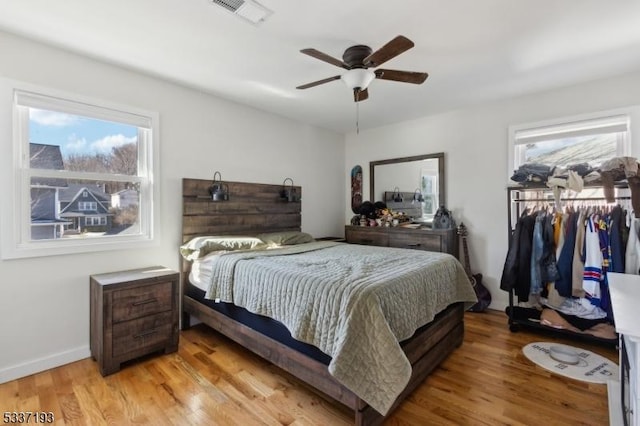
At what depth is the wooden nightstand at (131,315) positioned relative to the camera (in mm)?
2285

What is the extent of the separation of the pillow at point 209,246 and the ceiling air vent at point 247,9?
1.87 m

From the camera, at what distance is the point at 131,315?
2.40m

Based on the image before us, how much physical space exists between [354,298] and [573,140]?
10.6 ft

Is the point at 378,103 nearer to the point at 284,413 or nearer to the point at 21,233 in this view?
the point at 284,413

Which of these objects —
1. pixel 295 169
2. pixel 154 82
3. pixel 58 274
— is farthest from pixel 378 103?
pixel 58 274

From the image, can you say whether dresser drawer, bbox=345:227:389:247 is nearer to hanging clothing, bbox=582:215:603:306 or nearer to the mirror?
the mirror

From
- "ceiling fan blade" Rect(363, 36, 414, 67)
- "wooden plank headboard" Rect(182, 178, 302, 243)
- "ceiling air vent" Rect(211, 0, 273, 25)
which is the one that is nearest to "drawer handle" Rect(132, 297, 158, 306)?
"wooden plank headboard" Rect(182, 178, 302, 243)

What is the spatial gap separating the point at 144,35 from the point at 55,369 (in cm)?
263

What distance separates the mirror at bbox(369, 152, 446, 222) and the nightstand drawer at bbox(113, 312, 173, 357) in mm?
3280

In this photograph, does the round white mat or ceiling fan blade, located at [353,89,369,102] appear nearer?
the round white mat

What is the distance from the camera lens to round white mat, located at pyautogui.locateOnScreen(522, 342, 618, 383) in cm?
222

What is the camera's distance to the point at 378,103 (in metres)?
3.67

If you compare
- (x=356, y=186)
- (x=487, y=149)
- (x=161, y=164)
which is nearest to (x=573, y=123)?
(x=487, y=149)

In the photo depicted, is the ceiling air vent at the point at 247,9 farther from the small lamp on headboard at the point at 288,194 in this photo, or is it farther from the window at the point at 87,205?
the small lamp on headboard at the point at 288,194
